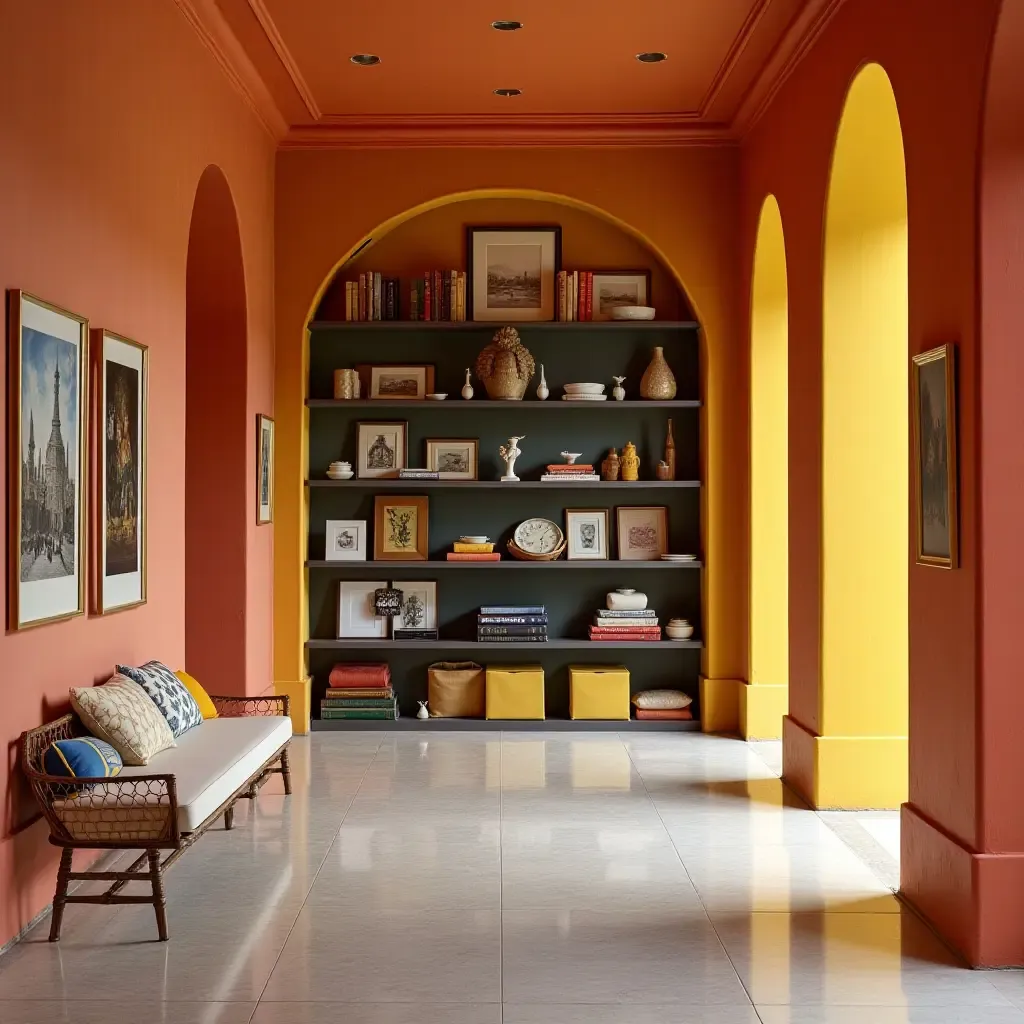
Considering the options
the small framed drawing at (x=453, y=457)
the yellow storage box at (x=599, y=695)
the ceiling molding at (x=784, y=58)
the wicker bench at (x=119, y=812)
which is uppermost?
the ceiling molding at (x=784, y=58)

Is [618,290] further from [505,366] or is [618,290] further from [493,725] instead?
[493,725]

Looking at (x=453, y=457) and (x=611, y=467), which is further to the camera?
(x=453, y=457)

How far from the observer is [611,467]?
809cm

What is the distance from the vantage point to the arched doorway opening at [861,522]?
19.0 ft

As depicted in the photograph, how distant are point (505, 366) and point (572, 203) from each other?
117cm

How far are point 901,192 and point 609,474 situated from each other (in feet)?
9.56

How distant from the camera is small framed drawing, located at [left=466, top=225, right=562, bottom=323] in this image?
26.9 feet

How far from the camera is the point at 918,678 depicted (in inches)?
178

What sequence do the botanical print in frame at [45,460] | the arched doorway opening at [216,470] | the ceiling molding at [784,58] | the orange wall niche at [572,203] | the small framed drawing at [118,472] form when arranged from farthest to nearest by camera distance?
the orange wall niche at [572,203] < the arched doorway opening at [216,470] < the ceiling molding at [784,58] < the small framed drawing at [118,472] < the botanical print in frame at [45,460]

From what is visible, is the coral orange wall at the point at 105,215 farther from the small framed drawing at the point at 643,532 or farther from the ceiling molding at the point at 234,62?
the small framed drawing at the point at 643,532

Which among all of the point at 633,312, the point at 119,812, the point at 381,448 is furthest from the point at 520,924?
the point at 633,312

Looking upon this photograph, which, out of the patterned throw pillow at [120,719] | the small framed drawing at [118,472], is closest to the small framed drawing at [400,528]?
the small framed drawing at [118,472]

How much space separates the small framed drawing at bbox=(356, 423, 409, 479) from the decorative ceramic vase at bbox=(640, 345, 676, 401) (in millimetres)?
1622

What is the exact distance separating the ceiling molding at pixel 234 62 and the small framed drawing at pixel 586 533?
3.11 m
